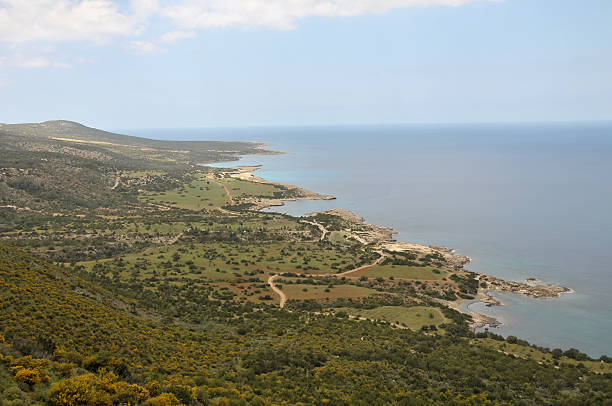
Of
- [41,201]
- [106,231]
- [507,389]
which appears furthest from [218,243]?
[507,389]

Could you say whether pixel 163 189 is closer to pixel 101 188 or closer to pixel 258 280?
pixel 101 188

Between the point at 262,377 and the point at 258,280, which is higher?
the point at 262,377

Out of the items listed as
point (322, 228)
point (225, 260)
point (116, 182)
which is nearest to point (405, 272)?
point (225, 260)

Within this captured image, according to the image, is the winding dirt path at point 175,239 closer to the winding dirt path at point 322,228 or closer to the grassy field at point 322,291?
the winding dirt path at point 322,228

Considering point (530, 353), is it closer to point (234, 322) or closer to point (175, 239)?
point (234, 322)

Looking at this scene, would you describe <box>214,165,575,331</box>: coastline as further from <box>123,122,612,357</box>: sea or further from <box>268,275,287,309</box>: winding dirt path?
<box>268,275,287,309</box>: winding dirt path

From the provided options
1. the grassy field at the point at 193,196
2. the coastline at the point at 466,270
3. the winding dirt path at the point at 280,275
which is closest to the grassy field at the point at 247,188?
the grassy field at the point at 193,196

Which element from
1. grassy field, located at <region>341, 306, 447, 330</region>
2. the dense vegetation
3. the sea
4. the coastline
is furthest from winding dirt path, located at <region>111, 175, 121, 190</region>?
grassy field, located at <region>341, 306, 447, 330</region>
